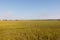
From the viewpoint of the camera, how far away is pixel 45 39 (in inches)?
313

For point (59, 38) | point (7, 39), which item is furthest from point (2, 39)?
point (59, 38)

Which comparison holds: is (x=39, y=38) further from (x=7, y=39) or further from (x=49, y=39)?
(x=7, y=39)

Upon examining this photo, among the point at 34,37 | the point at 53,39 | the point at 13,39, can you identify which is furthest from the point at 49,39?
the point at 13,39

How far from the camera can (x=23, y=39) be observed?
773cm

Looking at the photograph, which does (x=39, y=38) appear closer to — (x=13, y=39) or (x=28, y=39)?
(x=28, y=39)

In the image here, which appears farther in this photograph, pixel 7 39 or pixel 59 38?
pixel 7 39

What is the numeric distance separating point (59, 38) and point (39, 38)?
1086 mm

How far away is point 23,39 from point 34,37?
27.9 inches

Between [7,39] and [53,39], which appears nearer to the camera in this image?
[53,39]

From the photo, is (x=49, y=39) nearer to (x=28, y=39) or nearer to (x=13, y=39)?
(x=28, y=39)

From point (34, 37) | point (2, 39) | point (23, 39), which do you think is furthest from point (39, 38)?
point (2, 39)

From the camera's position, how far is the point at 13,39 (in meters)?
8.37

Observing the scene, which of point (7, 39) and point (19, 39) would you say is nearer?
point (19, 39)

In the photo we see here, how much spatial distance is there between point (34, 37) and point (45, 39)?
→ 24.3 inches
